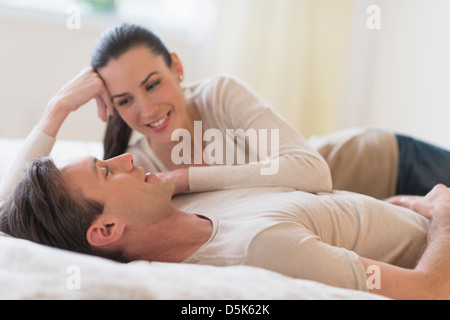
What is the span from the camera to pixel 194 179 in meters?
1.50

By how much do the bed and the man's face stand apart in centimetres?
22

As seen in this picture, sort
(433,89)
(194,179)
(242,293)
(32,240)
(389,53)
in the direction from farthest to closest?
(389,53)
(433,89)
(194,179)
(32,240)
(242,293)

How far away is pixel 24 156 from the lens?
147 cm

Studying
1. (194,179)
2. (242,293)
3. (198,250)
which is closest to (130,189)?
(198,250)

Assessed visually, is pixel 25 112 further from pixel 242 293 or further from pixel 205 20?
pixel 242 293

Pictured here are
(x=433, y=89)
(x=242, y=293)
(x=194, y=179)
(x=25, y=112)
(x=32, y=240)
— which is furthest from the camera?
(x=433, y=89)

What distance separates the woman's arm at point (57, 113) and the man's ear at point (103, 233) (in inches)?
15.7

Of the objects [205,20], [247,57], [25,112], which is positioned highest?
[205,20]

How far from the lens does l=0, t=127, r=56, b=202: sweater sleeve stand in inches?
55.3

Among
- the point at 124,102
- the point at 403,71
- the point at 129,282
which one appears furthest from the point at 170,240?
the point at 403,71

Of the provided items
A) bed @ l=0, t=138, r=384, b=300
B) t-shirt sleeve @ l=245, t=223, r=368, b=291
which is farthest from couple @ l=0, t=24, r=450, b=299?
bed @ l=0, t=138, r=384, b=300

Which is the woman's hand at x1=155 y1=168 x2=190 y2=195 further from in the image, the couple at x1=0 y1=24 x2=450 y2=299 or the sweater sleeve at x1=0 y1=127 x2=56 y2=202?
the sweater sleeve at x1=0 y1=127 x2=56 y2=202

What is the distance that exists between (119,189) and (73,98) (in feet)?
1.83

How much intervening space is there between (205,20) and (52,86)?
95cm
